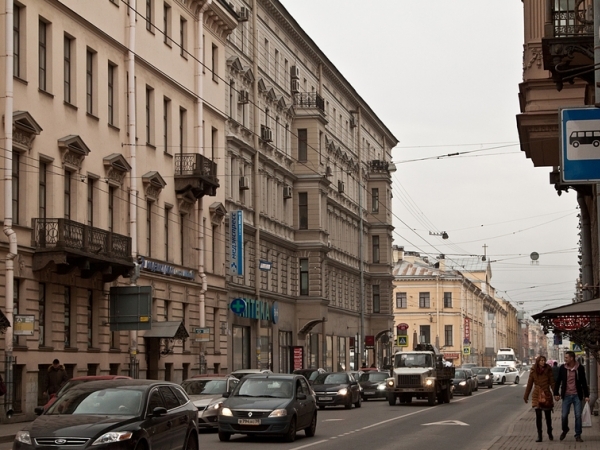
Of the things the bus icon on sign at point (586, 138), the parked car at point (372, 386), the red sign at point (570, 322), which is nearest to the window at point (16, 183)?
the red sign at point (570, 322)

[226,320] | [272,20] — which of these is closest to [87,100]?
[226,320]

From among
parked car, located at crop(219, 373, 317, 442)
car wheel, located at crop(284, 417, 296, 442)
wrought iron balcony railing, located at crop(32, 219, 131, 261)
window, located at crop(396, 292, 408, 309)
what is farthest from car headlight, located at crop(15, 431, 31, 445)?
window, located at crop(396, 292, 408, 309)

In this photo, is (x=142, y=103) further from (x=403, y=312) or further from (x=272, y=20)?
(x=403, y=312)

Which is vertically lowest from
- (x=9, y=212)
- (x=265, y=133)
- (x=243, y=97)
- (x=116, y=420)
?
(x=116, y=420)

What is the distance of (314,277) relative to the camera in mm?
65688

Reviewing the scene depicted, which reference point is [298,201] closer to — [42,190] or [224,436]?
[42,190]

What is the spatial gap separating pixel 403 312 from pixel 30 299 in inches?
3995

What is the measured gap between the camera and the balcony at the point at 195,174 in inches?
1831

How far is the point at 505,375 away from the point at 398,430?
59.6 metres

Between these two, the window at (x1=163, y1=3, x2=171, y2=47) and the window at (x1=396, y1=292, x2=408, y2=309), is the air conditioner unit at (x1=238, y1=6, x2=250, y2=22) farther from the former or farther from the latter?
the window at (x1=396, y1=292, x2=408, y2=309)

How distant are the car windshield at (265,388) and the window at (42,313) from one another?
35.1 ft

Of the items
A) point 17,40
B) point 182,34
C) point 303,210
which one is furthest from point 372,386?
point 17,40

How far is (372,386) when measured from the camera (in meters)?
54.1

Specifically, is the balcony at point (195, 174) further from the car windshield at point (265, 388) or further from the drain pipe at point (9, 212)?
the car windshield at point (265, 388)
